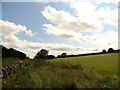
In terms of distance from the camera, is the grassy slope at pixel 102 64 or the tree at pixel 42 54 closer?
the grassy slope at pixel 102 64

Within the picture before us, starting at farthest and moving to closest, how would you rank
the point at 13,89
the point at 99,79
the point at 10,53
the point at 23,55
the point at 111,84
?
1. the point at 23,55
2. the point at 10,53
3. the point at 99,79
4. the point at 111,84
5. the point at 13,89

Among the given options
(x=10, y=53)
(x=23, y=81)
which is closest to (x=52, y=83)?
(x=23, y=81)

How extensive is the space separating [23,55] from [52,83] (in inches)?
581

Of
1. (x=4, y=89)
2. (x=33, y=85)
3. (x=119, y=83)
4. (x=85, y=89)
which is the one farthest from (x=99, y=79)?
(x=4, y=89)

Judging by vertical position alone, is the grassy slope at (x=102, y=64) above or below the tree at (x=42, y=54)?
below

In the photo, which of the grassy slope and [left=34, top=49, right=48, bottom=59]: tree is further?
[left=34, top=49, right=48, bottom=59]: tree

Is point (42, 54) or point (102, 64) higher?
point (42, 54)

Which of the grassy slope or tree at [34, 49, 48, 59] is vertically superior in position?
tree at [34, 49, 48, 59]

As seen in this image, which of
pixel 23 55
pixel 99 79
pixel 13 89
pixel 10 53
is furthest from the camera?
pixel 23 55

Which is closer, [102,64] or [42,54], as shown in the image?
[102,64]

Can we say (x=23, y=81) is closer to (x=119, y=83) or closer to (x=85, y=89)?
(x=85, y=89)

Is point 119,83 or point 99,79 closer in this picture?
point 119,83

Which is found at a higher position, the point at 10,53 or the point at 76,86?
the point at 10,53

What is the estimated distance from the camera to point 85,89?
831 centimetres
